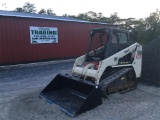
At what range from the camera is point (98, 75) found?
19.4 feet

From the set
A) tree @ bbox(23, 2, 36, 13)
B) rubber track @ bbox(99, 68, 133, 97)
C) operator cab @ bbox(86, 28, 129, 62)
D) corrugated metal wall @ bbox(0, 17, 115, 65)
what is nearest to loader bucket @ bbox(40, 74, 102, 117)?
rubber track @ bbox(99, 68, 133, 97)

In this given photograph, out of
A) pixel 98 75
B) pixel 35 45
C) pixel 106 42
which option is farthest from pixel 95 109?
pixel 35 45

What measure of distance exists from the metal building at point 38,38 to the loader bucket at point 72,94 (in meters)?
6.75

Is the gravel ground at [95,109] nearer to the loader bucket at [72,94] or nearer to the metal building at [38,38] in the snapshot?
the loader bucket at [72,94]

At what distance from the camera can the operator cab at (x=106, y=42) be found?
656cm

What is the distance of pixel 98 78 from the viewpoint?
5926 mm

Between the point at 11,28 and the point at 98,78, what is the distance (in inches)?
328

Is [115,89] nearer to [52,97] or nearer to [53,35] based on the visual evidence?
[52,97]

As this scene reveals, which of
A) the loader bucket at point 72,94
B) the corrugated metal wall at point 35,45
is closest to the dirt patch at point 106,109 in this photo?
the loader bucket at point 72,94

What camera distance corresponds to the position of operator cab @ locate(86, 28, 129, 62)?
6.56 m

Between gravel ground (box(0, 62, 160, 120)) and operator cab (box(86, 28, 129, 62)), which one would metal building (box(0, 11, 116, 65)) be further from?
operator cab (box(86, 28, 129, 62))

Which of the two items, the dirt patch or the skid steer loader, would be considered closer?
the dirt patch

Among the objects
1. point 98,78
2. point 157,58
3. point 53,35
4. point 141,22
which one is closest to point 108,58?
point 98,78

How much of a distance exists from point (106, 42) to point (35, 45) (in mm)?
7570
